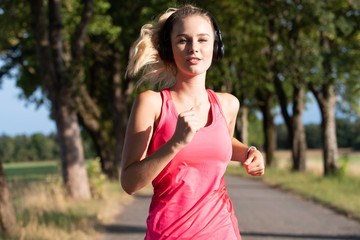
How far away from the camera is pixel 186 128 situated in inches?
85.3

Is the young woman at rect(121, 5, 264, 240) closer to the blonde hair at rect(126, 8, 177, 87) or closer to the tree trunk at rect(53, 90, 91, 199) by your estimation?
the blonde hair at rect(126, 8, 177, 87)

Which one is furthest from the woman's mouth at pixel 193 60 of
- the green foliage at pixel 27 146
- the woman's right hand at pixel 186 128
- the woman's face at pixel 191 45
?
the green foliage at pixel 27 146

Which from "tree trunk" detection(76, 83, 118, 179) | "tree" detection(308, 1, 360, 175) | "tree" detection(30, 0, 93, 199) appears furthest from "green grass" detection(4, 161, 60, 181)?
"tree" detection(308, 1, 360, 175)

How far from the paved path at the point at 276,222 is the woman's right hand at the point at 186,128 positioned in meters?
6.91

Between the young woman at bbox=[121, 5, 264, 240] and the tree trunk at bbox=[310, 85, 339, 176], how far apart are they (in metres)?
18.4

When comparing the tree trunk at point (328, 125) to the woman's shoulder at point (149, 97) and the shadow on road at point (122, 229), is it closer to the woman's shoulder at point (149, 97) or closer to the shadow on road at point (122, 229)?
the shadow on road at point (122, 229)

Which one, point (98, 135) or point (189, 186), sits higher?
point (189, 186)

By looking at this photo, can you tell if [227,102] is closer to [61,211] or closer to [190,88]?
[190,88]

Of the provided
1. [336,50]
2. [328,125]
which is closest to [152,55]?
[336,50]

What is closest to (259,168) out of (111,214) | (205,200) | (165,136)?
(205,200)

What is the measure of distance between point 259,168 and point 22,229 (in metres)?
5.92

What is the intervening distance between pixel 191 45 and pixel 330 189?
1405cm

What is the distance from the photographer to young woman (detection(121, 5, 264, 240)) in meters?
2.42

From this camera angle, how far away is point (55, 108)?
1299 centimetres
